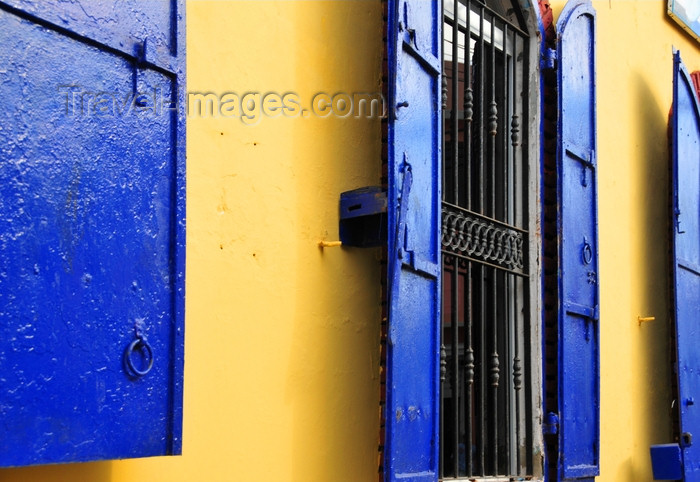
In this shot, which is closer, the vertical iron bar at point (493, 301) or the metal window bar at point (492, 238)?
the metal window bar at point (492, 238)

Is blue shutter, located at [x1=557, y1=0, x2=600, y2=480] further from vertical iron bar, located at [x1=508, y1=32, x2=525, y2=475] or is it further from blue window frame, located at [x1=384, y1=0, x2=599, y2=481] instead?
vertical iron bar, located at [x1=508, y1=32, x2=525, y2=475]

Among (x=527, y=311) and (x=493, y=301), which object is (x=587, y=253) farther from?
(x=493, y=301)

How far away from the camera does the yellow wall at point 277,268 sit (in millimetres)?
2902

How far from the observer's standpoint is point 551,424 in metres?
4.39

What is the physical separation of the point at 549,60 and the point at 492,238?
1.00 m

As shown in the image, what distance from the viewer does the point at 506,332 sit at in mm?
4469

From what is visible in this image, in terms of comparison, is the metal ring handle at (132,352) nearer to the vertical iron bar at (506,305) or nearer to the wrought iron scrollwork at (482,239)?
the wrought iron scrollwork at (482,239)

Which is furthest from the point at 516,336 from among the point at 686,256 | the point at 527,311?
the point at 686,256

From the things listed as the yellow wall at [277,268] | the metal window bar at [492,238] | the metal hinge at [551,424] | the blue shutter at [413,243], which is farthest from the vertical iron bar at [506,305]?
the yellow wall at [277,268]

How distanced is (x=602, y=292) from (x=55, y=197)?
3.54m

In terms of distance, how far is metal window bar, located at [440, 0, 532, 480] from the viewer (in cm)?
408

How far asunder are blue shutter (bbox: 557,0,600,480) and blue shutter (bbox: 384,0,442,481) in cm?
112

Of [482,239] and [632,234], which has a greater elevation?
[632,234]

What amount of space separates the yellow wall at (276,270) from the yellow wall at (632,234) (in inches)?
75.2
